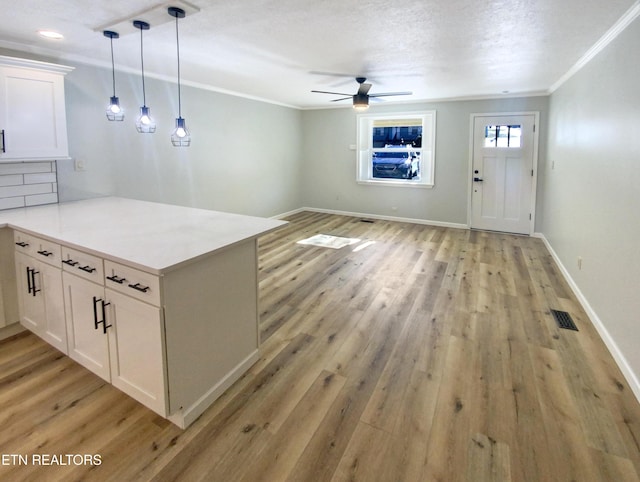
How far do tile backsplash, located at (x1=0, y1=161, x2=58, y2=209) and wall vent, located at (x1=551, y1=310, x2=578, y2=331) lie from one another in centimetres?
475

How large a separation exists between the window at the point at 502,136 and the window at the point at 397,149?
924 mm

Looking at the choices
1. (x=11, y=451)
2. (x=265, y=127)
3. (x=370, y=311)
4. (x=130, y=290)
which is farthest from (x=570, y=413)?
(x=265, y=127)

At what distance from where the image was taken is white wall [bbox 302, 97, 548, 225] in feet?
21.0

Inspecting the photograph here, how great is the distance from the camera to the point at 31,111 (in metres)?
2.99

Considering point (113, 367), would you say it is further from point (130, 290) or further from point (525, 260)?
point (525, 260)

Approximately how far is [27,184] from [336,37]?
119 inches

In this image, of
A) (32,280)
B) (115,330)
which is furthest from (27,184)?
(115,330)

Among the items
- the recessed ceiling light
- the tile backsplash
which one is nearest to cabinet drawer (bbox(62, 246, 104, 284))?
the tile backsplash

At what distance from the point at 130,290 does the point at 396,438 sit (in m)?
1.55

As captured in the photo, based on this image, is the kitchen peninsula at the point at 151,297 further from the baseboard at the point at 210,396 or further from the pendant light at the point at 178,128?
the pendant light at the point at 178,128

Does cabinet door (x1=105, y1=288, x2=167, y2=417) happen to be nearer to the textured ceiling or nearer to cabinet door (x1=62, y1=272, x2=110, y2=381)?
cabinet door (x1=62, y1=272, x2=110, y2=381)

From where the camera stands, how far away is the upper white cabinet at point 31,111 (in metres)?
2.83

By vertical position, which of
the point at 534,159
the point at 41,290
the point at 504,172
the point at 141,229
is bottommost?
the point at 41,290

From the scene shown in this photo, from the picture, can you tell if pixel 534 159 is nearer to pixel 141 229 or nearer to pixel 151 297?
pixel 141 229
